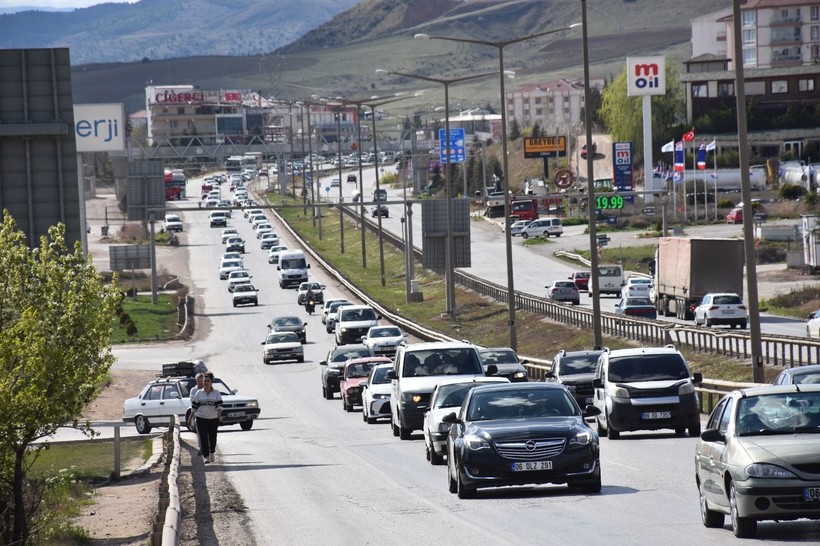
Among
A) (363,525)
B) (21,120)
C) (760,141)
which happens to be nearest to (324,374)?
(21,120)

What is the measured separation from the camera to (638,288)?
77.9 meters

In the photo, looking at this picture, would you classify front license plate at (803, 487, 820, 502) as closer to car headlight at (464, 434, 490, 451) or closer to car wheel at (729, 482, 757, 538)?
car wheel at (729, 482, 757, 538)

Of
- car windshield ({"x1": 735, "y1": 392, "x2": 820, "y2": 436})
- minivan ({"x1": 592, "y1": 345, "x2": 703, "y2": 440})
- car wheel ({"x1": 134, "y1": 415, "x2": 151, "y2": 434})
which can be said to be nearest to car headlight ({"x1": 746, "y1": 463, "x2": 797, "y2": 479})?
car windshield ({"x1": 735, "y1": 392, "x2": 820, "y2": 436})

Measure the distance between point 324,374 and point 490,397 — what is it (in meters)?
29.9

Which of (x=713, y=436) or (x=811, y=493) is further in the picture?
(x=713, y=436)

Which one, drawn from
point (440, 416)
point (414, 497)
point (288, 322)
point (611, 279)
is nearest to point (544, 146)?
point (611, 279)

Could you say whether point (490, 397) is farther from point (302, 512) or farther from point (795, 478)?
point (795, 478)

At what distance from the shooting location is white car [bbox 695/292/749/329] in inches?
2447

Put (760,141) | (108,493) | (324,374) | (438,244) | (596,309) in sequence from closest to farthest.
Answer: (108,493) < (596,309) < (324,374) < (438,244) < (760,141)

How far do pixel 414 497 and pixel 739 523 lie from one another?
6.64 meters

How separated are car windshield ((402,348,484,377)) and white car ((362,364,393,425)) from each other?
5.36m

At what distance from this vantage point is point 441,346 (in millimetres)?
31391

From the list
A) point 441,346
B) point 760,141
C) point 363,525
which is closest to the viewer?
point 363,525

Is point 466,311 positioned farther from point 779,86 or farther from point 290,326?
point 779,86
